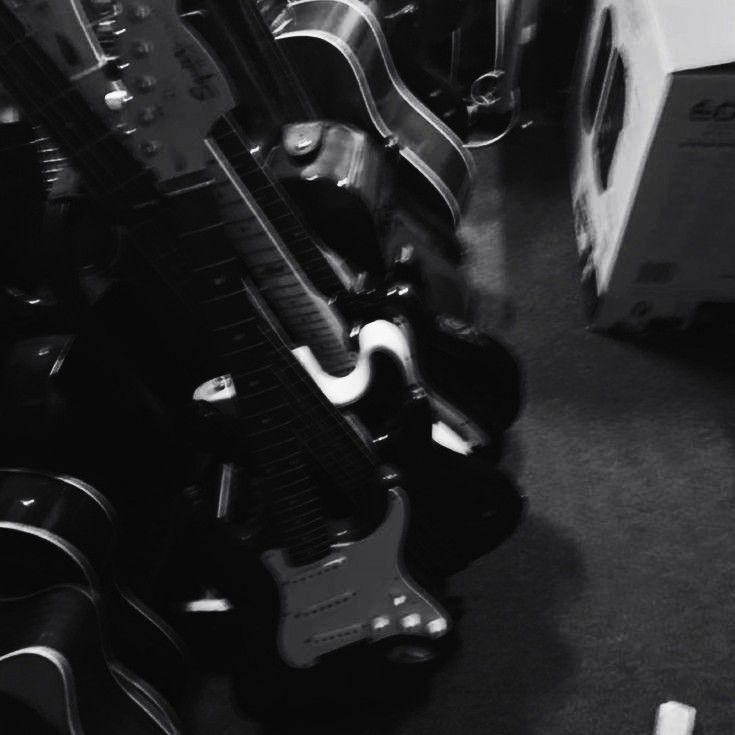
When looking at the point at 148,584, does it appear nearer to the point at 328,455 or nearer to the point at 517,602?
the point at 328,455

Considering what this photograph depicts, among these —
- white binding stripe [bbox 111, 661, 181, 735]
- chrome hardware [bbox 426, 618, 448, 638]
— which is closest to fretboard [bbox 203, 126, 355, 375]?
chrome hardware [bbox 426, 618, 448, 638]

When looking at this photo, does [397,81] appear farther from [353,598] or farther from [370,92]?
[353,598]

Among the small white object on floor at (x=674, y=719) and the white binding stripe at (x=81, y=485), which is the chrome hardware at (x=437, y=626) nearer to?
the small white object on floor at (x=674, y=719)

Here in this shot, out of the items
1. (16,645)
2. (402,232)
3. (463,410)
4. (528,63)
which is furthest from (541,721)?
(528,63)

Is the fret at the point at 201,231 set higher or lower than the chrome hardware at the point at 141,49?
lower

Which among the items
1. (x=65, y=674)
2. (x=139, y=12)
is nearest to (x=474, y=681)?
(x=65, y=674)

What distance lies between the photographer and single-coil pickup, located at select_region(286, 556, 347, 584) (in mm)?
896

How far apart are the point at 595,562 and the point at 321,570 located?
0.46m

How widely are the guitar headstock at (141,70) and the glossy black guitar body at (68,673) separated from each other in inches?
20.0

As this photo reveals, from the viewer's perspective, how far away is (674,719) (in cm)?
97

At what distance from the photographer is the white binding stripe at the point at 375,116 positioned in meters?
1.20

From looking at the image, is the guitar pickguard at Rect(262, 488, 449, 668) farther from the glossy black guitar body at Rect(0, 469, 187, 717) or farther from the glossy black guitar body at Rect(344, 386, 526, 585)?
the glossy black guitar body at Rect(0, 469, 187, 717)

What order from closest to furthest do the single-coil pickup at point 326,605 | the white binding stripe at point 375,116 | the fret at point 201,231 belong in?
the fret at point 201,231, the single-coil pickup at point 326,605, the white binding stripe at point 375,116

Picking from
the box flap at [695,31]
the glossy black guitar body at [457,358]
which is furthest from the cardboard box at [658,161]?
the glossy black guitar body at [457,358]
